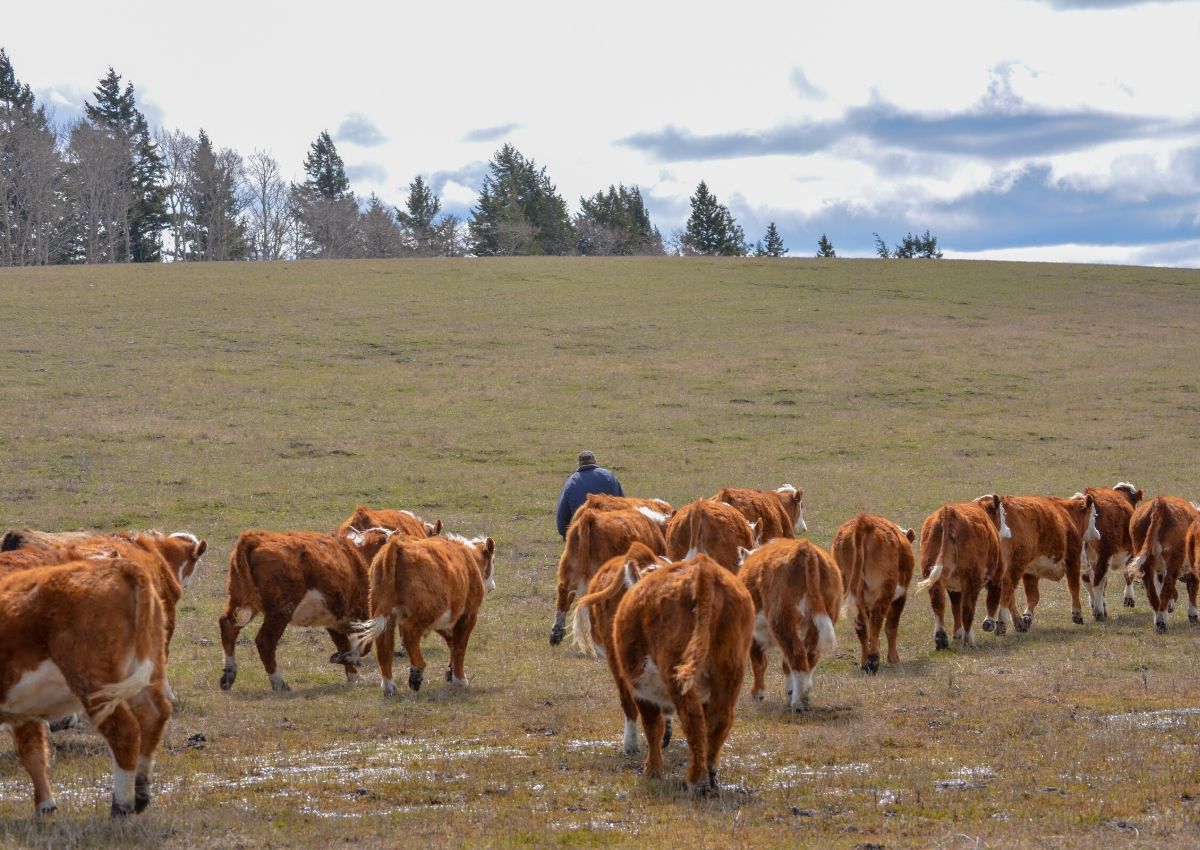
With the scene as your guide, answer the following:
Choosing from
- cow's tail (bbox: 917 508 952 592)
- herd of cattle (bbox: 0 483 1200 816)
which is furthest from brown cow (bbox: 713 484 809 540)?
cow's tail (bbox: 917 508 952 592)

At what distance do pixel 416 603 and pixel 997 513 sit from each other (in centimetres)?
774

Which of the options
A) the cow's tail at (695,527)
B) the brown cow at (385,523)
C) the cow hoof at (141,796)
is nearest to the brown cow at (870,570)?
the cow's tail at (695,527)

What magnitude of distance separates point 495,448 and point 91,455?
917cm

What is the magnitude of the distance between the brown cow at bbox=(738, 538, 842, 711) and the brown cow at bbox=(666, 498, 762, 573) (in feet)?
11.2

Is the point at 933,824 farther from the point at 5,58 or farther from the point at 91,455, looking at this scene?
the point at 5,58

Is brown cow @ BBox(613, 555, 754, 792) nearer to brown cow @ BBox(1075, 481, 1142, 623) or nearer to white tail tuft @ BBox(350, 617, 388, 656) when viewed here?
white tail tuft @ BBox(350, 617, 388, 656)

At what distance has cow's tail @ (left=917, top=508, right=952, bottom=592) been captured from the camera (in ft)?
46.9

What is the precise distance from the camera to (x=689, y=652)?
26.5 feet

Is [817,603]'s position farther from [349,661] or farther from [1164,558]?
[1164,558]

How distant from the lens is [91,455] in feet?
92.1

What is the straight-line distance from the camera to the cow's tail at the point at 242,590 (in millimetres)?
12477

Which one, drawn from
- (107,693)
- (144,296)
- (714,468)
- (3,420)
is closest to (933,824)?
(107,693)

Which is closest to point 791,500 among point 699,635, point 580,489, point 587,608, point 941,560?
point 580,489

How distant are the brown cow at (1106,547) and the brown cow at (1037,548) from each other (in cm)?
20
